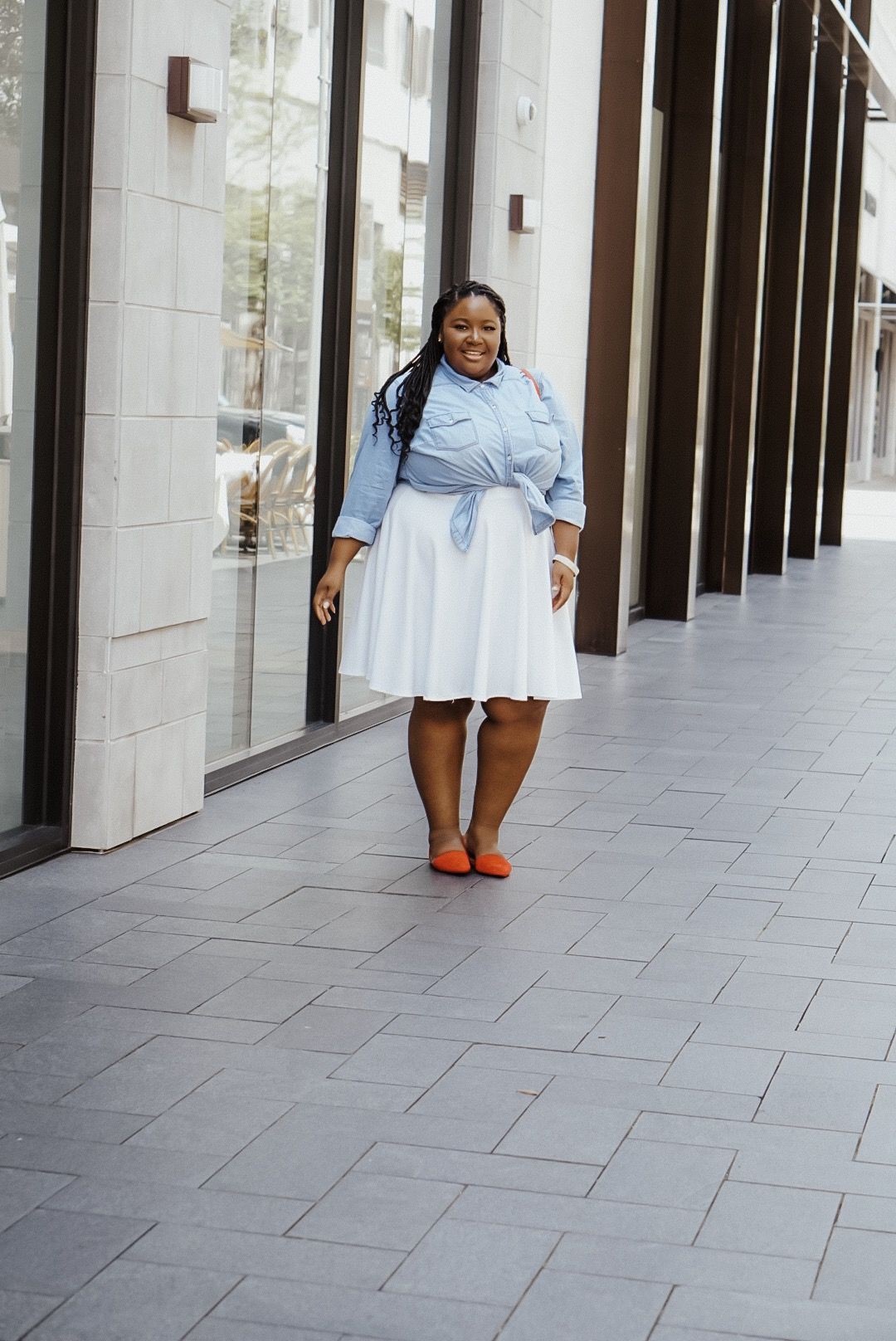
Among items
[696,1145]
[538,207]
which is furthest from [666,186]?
[696,1145]

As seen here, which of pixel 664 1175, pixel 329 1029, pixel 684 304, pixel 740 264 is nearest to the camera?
pixel 664 1175

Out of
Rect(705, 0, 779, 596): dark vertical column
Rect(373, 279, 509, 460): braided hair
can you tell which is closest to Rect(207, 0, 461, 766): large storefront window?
Rect(373, 279, 509, 460): braided hair

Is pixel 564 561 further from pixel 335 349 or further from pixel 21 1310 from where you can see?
pixel 21 1310

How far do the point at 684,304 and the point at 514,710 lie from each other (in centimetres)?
778

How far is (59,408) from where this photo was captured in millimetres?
5270

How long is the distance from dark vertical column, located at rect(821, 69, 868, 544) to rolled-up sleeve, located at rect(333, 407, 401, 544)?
51.2 feet

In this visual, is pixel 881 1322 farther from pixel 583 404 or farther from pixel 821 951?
pixel 583 404

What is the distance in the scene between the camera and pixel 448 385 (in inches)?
209

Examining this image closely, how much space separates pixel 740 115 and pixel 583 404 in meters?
5.52

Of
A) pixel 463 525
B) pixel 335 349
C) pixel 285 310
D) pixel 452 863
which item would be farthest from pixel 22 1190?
pixel 335 349

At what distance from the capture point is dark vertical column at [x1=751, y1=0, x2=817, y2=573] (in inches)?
694

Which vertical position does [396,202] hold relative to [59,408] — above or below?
above

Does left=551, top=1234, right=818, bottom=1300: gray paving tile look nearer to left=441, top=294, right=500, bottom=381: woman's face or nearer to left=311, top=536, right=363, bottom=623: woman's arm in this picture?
left=311, top=536, right=363, bottom=623: woman's arm

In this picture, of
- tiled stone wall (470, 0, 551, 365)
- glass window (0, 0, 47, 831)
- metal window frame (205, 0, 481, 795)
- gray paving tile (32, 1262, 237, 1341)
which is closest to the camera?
gray paving tile (32, 1262, 237, 1341)
